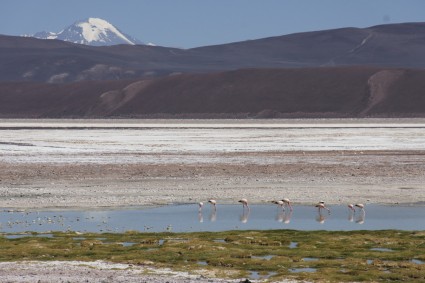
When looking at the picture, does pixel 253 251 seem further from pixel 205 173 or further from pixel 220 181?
pixel 205 173

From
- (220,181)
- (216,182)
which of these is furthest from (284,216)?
(220,181)

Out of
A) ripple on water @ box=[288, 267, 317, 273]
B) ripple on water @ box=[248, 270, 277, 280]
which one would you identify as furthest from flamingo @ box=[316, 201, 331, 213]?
ripple on water @ box=[248, 270, 277, 280]

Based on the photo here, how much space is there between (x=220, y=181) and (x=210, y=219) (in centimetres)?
1019

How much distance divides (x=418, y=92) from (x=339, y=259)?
5755 inches

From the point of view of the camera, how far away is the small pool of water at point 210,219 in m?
23.0

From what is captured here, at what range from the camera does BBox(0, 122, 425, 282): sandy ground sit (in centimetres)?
2950

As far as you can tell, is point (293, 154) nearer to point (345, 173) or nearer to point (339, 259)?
point (345, 173)

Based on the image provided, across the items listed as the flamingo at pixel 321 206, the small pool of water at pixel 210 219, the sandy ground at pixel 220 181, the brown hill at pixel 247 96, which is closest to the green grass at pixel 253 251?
the small pool of water at pixel 210 219

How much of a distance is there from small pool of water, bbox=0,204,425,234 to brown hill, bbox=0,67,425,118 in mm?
120332

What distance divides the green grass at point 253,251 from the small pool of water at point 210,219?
1.78 m

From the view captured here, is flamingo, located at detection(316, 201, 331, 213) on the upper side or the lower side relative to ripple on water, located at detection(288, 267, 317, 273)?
upper

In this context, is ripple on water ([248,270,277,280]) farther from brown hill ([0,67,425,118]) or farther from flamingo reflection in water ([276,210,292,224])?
brown hill ([0,67,425,118])

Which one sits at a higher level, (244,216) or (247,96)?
(247,96)

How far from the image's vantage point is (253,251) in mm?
18516
